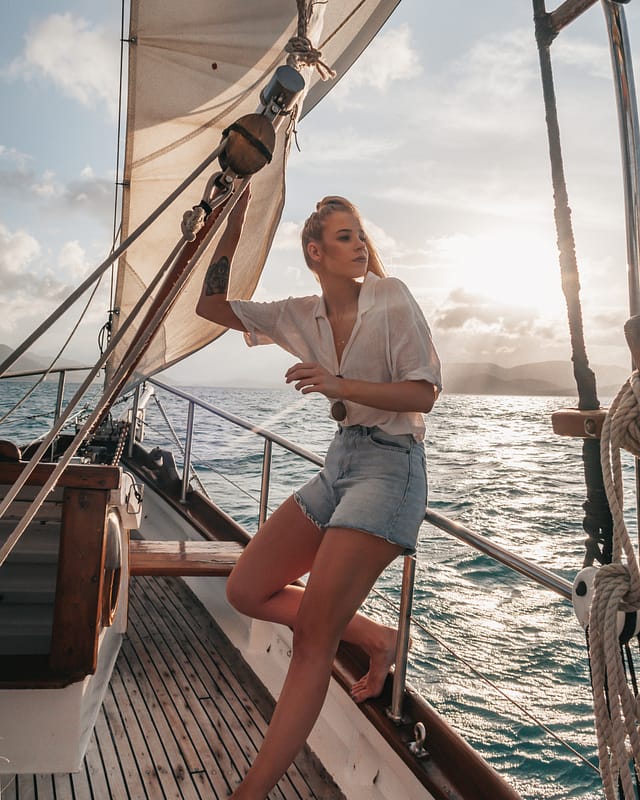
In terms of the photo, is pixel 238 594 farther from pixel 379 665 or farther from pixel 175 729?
pixel 175 729

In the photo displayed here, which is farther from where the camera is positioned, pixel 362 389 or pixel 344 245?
pixel 344 245

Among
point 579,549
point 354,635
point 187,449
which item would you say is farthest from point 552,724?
point 579,549

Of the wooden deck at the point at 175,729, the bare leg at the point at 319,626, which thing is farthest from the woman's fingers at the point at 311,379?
the wooden deck at the point at 175,729

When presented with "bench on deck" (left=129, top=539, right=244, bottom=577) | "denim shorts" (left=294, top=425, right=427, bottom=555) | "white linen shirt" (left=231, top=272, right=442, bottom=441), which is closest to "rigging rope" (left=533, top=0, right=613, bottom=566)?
"white linen shirt" (left=231, top=272, right=442, bottom=441)

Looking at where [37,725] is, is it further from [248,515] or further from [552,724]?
[248,515]

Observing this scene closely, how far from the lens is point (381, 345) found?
4.83 feet

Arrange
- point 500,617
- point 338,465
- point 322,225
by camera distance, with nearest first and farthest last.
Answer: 1. point 338,465
2. point 322,225
3. point 500,617

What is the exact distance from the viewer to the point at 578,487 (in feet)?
47.4

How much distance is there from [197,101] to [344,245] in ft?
7.94

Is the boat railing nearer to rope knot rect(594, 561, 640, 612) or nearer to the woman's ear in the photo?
rope knot rect(594, 561, 640, 612)

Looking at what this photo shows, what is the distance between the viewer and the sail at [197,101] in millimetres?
2955

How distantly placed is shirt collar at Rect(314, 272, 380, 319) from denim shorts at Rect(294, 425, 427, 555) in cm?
28

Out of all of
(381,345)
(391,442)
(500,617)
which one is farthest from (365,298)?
(500,617)

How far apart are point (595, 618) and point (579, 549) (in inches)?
375
